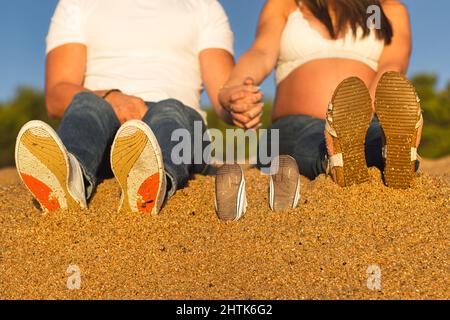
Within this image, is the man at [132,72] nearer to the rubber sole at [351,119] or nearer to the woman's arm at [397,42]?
the rubber sole at [351,119]

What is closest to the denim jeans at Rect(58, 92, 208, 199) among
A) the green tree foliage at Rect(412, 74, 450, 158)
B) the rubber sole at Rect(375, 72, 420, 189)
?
the rubber sole at Rect(375, 72, 420, 189)

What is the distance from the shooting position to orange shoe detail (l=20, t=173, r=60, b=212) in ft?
8.06

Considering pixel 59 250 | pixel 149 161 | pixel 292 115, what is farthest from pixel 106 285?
pixel 292 115

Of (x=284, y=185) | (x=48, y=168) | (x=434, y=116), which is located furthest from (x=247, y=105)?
(x=434, y=116)

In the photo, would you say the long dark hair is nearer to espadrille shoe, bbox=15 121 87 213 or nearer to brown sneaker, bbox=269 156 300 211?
brown sneaker, bbox=269 156 300 211

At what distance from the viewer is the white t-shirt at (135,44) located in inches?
134

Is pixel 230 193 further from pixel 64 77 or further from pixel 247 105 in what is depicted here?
pixel 64 77

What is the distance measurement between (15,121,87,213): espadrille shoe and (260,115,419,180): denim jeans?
3.42 ft

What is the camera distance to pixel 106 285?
2.05 metres

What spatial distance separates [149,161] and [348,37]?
1502mm

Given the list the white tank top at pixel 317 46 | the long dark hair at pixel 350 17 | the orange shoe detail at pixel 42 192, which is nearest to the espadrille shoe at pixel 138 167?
the orange shoe detail at pixel 42 192

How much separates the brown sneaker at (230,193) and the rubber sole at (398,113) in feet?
1.92

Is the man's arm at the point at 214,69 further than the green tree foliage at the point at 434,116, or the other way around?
the green tree foliage at the point at 434,116

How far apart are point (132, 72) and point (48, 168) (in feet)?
3.71
